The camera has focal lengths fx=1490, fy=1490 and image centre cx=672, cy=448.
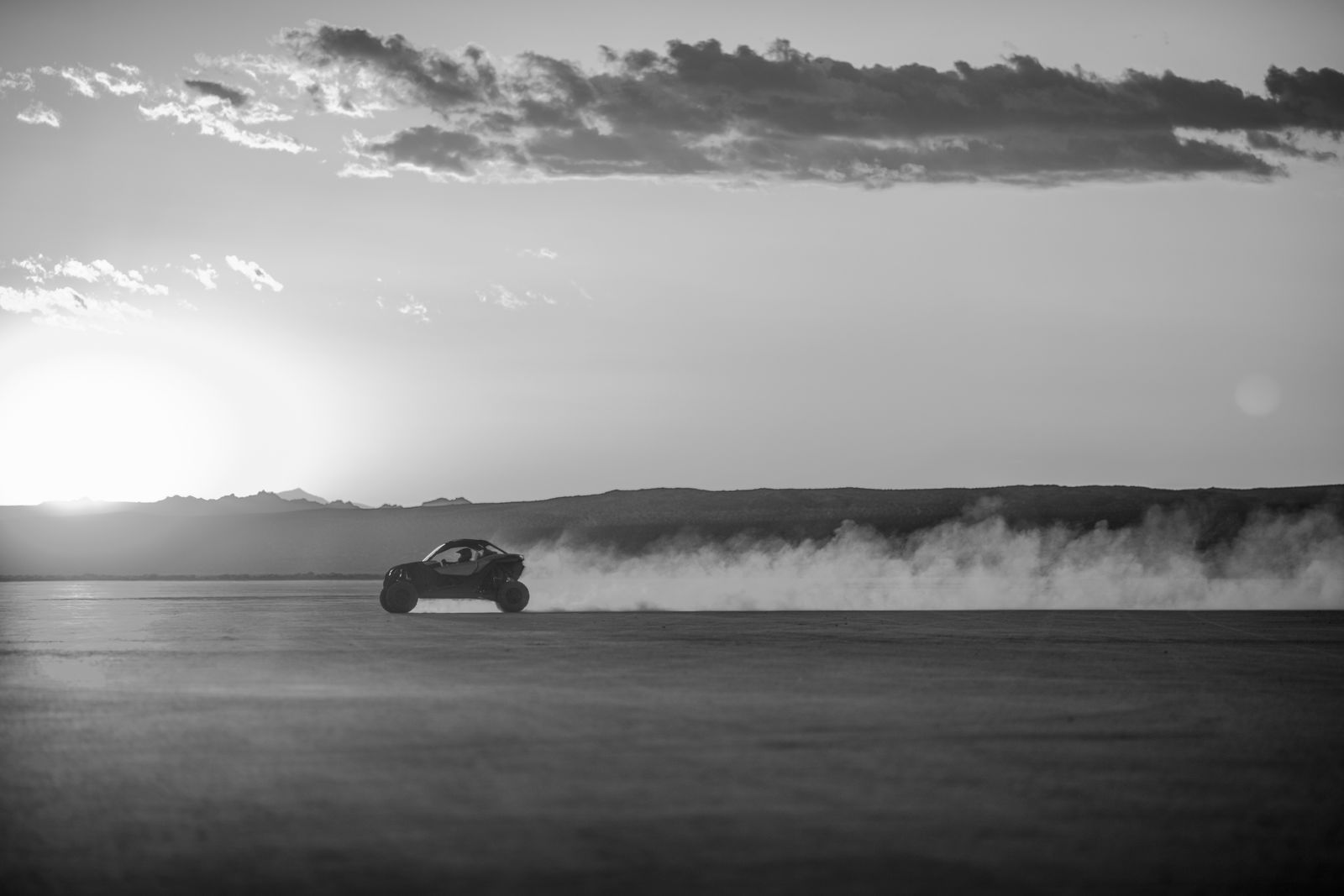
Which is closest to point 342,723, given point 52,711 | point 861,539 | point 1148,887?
point 52,711

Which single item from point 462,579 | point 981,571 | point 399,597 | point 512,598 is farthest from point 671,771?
point 981,571

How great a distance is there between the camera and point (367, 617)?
36.6 meters

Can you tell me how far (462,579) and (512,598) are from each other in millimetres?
1387

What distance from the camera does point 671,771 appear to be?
11.6m

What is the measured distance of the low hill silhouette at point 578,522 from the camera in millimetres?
150375

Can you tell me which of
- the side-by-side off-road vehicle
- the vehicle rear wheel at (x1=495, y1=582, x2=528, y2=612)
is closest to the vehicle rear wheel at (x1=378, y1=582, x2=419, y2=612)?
the side-by-side off-road vehicle

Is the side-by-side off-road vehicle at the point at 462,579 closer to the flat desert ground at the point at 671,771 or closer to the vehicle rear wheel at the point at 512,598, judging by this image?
the vehicle rear wheel at the point at 512,598

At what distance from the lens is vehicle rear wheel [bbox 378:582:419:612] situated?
37.5 m

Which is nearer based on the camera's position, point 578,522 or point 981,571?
point 981,571

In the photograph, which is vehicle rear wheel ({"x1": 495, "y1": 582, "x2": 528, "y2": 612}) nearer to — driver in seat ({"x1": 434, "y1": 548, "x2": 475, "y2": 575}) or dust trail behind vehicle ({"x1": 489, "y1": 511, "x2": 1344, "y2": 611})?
driver in seat ({"x1": 434, "y1": 548, "x2": 475, "y2": 575})

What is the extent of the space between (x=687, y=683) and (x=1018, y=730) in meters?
5.45

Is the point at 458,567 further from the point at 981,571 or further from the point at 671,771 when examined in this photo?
the point at 981,571

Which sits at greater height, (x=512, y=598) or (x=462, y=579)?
(x=462, y=579)

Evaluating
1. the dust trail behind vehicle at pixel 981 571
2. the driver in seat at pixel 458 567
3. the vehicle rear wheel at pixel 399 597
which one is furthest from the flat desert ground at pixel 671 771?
the dust trail behind vehicle at pixel 981 571
